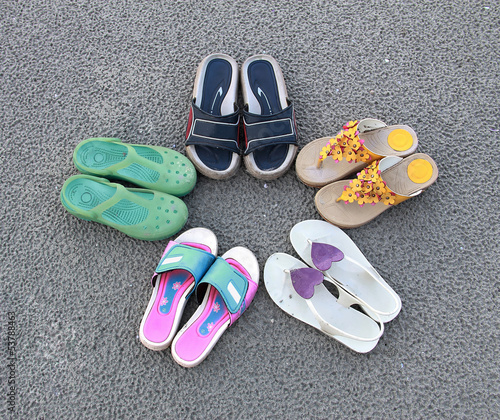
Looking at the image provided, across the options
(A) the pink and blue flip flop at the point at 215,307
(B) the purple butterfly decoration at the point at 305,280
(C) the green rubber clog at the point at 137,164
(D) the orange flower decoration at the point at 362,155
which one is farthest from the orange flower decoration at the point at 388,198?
(C) the green rubber clog at the point at 137,164

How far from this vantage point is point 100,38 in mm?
1245

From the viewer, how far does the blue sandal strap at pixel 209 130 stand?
1062 mm

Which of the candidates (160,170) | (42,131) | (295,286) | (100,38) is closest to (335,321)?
(295,286)

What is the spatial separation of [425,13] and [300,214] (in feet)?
2.73

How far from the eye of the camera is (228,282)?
38.2 inches

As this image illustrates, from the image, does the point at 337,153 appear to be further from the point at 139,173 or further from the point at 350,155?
the point at 139,173

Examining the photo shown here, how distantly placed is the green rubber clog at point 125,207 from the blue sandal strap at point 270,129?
277 mm

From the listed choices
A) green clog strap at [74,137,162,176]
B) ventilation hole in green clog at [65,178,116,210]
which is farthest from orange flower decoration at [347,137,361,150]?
ventilation hole in green clog at [65,178,116,210]

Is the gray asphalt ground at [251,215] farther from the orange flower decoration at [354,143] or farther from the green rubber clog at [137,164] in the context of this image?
the orange flower decoration at [354,143]

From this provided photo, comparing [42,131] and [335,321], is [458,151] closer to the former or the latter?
[335,321]

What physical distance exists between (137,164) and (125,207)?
129 mm

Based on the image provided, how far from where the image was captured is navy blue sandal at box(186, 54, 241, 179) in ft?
3.50

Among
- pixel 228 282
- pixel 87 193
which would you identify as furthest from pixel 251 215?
pixel 87 193

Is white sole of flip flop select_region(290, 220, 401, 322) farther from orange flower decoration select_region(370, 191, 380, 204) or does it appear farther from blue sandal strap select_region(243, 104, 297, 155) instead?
blue sandal strap select_region(243, 104, 297, 155)
